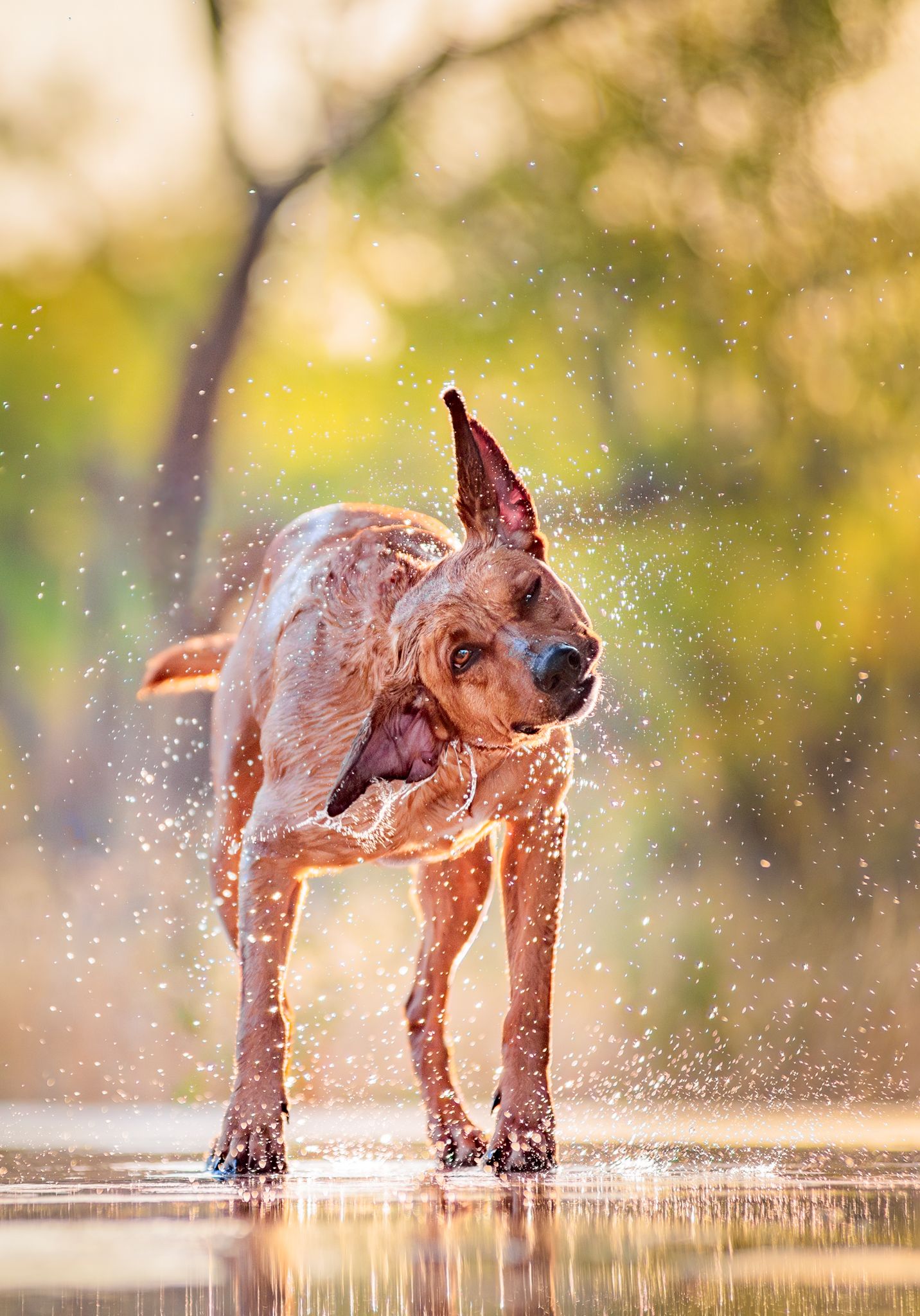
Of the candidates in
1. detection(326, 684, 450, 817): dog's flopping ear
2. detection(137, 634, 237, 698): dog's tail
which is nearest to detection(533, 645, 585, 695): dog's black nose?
detection(326, 684, 450, 817): dog's flopping ear

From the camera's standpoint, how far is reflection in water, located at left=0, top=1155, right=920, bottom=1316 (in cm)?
211

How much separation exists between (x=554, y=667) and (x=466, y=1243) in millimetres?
1138

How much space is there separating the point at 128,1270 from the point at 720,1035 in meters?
6.19

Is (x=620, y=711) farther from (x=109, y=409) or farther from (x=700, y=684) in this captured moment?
(x=109, y=409)

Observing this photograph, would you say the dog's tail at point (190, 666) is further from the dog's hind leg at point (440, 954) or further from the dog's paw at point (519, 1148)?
the dog's paw at point (519, 1148)

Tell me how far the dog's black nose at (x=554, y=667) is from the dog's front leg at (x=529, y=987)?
0.74 metres

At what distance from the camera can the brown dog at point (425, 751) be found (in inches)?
133

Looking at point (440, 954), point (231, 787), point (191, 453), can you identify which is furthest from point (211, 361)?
point (440, 954)

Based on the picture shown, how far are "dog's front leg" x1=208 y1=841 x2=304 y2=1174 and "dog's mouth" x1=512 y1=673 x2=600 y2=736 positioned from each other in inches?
32.0

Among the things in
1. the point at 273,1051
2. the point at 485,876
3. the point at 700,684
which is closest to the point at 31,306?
the point at 700,684

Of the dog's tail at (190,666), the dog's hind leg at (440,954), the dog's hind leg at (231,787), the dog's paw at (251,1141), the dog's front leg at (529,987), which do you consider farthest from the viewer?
the dog's tail at (190,666)

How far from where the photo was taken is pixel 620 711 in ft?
26.5

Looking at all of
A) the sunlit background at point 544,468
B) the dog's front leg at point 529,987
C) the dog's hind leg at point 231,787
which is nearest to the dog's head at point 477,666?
the dog's front leg at point 529,987

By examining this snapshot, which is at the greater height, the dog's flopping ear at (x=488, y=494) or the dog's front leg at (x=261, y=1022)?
the dog's flopping ear at (x=488, y=494)
